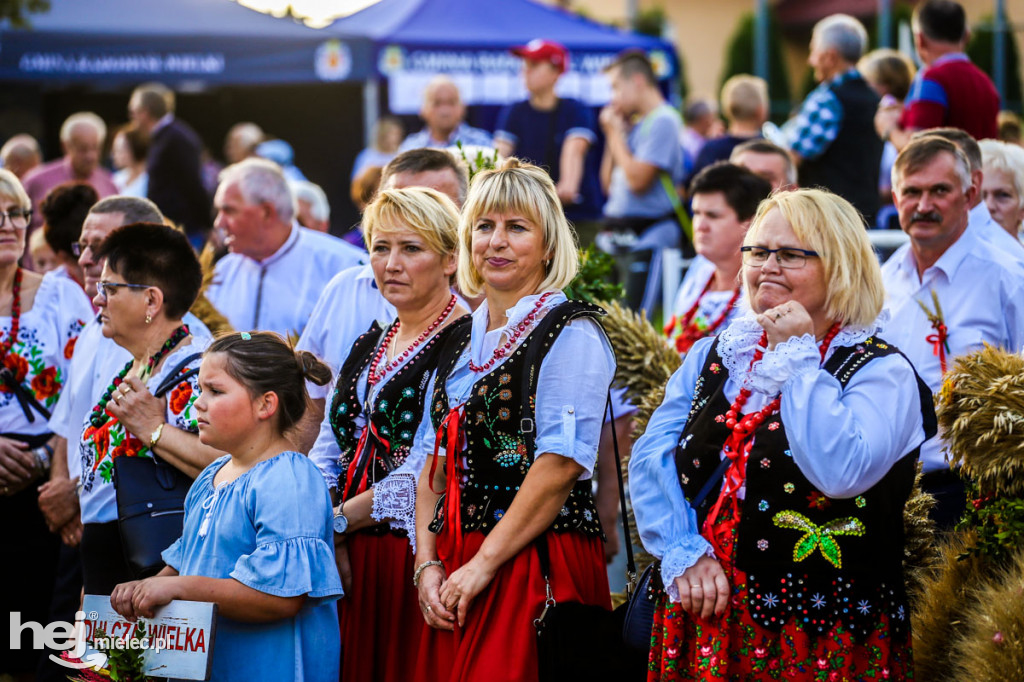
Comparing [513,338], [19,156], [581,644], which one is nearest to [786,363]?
[513,338]

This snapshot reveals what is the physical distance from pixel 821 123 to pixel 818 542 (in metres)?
5.04

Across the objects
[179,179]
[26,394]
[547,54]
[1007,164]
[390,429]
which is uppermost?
[547,54]

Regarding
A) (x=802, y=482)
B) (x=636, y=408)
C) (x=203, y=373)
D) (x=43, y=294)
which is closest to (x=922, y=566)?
(x=802, y=482)

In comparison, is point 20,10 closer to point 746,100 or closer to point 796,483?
point 746,100

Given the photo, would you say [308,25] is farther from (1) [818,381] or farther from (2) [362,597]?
(1) [818,381]

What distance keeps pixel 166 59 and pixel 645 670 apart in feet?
33.7

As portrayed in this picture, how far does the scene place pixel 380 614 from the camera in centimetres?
396

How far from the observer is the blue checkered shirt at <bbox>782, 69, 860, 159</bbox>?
758 cm

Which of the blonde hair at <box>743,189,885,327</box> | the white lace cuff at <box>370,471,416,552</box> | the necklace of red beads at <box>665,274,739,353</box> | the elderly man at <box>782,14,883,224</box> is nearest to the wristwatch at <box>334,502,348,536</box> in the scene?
the white lace cuff at <box>370,471,416,552</box>

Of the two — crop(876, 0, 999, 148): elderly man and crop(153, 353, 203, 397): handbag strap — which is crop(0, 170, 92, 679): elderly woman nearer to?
crop(153, 353, 203, 397): handbag strap

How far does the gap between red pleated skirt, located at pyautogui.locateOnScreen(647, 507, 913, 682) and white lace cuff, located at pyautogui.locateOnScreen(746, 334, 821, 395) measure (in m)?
0.43

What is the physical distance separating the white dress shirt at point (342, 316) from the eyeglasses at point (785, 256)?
1.74m

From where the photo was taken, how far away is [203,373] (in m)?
3.62

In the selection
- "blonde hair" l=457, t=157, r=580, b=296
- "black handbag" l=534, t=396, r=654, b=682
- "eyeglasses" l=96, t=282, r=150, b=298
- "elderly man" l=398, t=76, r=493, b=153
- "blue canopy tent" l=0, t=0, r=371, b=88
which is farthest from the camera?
"blue canopy tent" l=0, t=0, r=371, b=88
